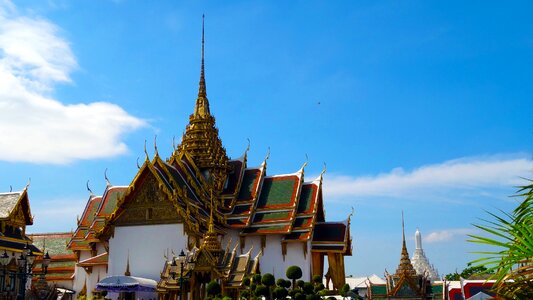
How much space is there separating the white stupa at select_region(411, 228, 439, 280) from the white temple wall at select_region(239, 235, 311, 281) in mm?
30343

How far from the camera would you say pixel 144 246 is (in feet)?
85.1

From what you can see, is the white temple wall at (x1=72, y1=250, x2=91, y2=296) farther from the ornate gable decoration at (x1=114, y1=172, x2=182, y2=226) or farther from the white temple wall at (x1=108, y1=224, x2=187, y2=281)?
the ornate gable decoration at (x1=114, y1=172, x2=182, y2=226)

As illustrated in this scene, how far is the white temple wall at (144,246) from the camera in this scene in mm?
25453

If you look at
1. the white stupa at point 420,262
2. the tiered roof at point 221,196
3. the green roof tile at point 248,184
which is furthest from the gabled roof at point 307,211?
the white stupa at point 420,262

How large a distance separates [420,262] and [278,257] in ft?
106

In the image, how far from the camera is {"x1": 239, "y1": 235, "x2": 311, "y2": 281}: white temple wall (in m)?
27.0

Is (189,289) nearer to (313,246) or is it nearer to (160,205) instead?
(160,205)

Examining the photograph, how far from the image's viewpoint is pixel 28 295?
2634 centimetres

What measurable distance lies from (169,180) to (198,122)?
6589 mm

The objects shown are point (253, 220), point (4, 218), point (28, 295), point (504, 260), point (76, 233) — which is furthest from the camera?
point (76, 233)

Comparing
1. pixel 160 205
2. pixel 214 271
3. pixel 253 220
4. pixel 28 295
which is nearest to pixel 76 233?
pixel 28 295

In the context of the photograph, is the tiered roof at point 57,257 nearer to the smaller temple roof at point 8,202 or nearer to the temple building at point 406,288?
the smaller temple roof at point 8,202

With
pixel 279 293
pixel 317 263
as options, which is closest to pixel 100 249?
pixel 317 263

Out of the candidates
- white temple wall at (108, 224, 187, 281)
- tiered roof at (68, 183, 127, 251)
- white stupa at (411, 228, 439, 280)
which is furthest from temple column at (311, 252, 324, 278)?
white stupa at (411, 228, 439, 280)
